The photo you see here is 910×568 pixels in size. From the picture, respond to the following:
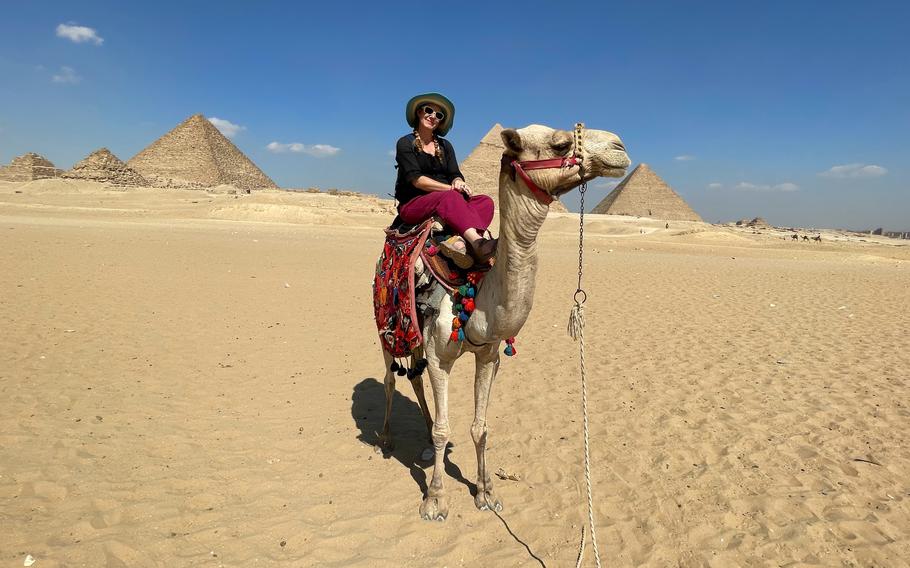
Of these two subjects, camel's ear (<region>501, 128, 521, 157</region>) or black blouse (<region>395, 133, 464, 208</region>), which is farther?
black blouse (<region>395, 133, 464, 208</region>)

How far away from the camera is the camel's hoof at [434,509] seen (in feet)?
10.3

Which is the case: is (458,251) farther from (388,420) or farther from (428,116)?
(388,420)

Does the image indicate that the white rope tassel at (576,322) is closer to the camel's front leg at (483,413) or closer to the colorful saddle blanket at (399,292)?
the camel's front leg at (483,413)

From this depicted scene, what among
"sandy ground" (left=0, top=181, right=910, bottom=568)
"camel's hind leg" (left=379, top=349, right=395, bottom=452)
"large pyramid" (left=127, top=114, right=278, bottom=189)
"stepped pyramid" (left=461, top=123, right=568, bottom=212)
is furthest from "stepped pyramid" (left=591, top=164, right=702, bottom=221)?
"camel's hind leg" (left=379, top=349, right=395, bottom=452)

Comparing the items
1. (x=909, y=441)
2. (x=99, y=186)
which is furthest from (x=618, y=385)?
(x=99, y=186)

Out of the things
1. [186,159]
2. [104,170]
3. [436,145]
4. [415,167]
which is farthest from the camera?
[186,159]

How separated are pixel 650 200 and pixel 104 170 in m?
59.3

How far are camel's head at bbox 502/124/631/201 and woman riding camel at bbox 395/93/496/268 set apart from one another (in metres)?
0.58

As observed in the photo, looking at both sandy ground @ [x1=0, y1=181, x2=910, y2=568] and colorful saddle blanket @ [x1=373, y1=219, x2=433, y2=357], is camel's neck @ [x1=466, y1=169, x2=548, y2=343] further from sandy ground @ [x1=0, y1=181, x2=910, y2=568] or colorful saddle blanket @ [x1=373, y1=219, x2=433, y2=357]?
sandy ground @ [x1=0, y1=181, x2=910, y2=568]

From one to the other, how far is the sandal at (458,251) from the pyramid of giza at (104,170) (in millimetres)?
57005

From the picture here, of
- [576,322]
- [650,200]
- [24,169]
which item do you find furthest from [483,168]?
[576,322]

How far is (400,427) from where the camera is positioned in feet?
15.5

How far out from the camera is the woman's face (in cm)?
311

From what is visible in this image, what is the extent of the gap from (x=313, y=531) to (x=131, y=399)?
9.19 ft
